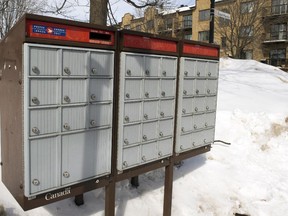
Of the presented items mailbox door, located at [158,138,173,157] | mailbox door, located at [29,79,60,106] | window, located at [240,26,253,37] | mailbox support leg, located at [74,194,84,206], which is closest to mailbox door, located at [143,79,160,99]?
mailbox door, located at [158,138,173,157]

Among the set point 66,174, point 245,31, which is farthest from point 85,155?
point 245,31

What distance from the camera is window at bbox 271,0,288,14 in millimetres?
30328

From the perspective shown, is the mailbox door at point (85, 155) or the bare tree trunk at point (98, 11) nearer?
the mailbox door at point (85, 155)

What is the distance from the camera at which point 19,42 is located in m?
2.67

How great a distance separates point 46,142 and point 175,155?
2.02 metres

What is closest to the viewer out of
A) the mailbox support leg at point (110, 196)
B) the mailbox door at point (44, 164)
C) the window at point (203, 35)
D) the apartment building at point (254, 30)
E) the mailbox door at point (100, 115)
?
the mailbox door at point (44, 164)

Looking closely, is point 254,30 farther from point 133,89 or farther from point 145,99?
point 133,89

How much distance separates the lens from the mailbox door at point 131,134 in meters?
3.48

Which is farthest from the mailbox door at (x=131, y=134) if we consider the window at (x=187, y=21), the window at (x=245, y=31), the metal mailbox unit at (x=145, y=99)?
the window at (x=187, y=21)

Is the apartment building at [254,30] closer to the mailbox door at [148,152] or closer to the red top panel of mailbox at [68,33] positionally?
the mailbox door at [148,152]

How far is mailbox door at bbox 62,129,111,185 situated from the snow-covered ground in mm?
1139

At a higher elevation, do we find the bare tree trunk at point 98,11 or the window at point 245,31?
the window at point 245,31

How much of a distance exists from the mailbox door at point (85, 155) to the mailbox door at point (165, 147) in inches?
33.8

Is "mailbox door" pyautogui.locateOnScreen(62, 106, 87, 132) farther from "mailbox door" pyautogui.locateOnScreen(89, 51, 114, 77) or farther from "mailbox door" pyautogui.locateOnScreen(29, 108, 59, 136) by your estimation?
"mailbox door" pyautogui.locateOnScreen(89, 51, 114, 77)
